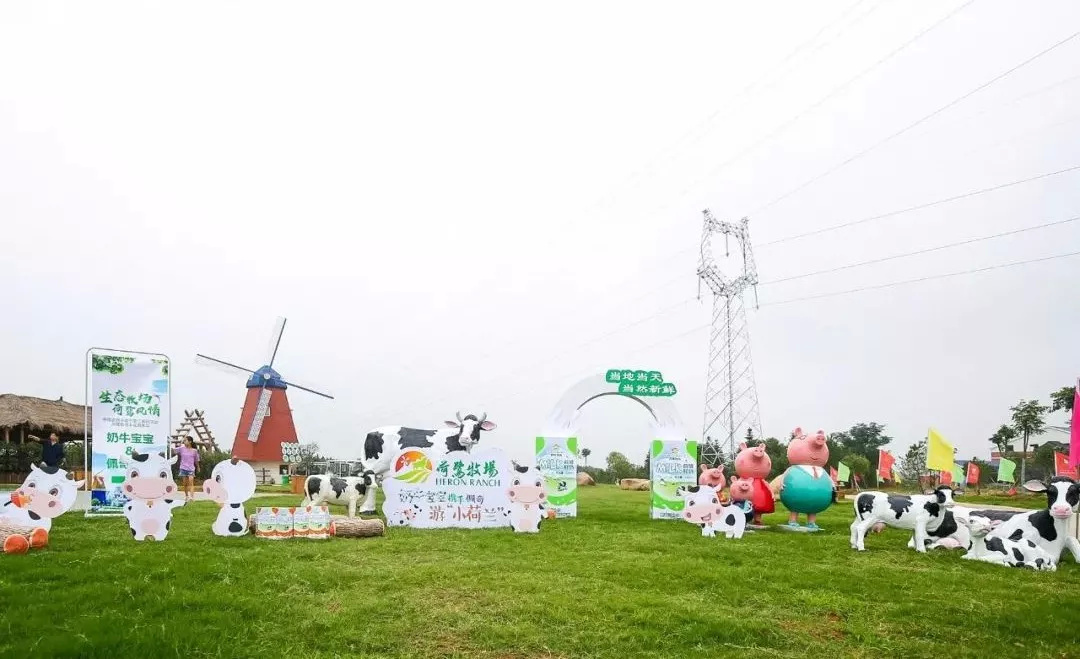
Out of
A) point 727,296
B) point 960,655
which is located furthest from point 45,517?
point 727,296

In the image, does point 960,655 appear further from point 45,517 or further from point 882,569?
point 45,517

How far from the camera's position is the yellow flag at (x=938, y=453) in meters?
16.5

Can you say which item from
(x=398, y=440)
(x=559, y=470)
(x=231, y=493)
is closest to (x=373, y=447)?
(x=398, y=440)

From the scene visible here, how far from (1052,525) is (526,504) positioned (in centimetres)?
729

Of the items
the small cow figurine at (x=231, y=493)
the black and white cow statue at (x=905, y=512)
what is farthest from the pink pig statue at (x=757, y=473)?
the small cow figurine at (x=231, y=493)

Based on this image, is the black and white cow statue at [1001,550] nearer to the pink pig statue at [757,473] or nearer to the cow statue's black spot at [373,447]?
Answer: the pink pig statue at [757,473]

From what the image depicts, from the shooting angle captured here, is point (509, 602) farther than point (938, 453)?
No

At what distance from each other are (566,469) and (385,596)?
27.6ft

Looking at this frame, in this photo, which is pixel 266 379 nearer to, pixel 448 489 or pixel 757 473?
pixel 448 489

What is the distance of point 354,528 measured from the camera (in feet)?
37.5

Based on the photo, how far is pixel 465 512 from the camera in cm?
1307

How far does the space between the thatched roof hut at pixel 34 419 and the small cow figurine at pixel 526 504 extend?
16882 millimetres

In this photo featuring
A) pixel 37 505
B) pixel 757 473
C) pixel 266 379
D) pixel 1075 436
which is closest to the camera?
pixel 37 505

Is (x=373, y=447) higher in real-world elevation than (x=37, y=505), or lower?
higher
